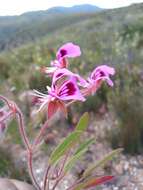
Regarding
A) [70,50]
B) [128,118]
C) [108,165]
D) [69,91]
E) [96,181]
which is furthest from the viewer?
[128,118]

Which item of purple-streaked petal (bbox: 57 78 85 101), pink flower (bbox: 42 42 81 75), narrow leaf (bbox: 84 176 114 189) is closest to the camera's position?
purple-streaked petal (bbox: 57 78 85 101)

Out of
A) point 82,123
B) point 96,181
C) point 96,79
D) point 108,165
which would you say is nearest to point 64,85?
point 96,79

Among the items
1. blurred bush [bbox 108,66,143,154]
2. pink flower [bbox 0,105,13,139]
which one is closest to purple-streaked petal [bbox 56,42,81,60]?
pink flower [bbox 0,105,13,139]

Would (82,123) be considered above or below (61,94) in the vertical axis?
below

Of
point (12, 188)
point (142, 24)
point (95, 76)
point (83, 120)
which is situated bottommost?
point (142, 24)

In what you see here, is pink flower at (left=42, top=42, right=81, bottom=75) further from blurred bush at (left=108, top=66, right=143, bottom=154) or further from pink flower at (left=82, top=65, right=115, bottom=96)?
blurred bush at (left=108, top=66, right=143, bottom=154)

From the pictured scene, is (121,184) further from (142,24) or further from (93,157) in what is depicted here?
(142,24)

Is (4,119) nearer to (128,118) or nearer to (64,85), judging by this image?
(64,85)

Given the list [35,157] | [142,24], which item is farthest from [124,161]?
[142,24]

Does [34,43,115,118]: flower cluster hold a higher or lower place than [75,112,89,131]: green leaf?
higher

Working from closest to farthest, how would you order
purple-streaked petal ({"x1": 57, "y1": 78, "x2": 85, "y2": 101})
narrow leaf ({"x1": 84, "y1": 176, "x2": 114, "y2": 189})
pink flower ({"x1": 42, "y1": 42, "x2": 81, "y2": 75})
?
purple-streaked petal ({"x1": 57, "y1": 78, "x2": 85, "y2": 101}), pink flower ({"x1": 42, "y1": 42, "x2": 81, "y2": 75}), narrow leaf ({"x1": 84, "y1": 176, "x2": 114, "y2": 189})

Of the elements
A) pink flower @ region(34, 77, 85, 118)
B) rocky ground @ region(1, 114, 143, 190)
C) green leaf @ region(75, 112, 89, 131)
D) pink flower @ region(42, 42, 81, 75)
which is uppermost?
pink flower @ region(42, 42, 81, 75)
